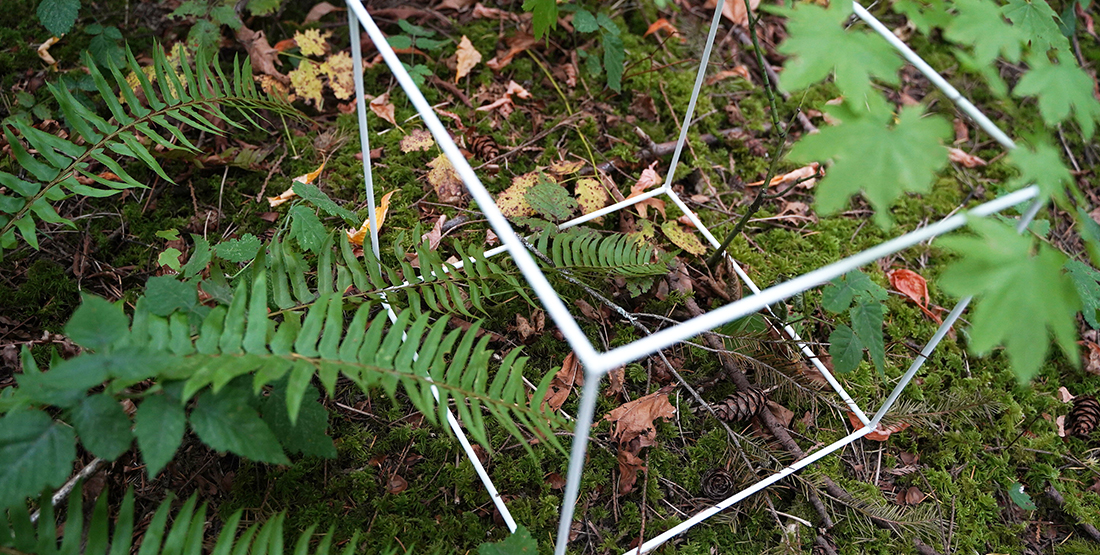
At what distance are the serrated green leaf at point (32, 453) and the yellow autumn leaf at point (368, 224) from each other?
3.48ft

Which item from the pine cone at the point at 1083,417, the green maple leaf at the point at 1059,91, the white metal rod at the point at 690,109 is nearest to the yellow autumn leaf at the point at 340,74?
the white metal rod at the point at 690,109

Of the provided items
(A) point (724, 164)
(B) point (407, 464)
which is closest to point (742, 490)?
(B) point (407, 464)

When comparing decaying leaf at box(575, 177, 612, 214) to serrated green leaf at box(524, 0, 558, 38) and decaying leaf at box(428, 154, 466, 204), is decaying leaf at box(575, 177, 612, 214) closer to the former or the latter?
decaying leaf at box(428, 154, 466, 204)

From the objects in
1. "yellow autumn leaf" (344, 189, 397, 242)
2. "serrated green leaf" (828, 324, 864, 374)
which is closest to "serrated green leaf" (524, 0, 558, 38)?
"yellow autumn leaf" (344, 189, 397, 242)

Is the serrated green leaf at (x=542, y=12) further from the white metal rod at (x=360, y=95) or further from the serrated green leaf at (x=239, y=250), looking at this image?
the serrated green leaf at (x=239, y=250)

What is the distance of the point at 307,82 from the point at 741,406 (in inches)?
75.6

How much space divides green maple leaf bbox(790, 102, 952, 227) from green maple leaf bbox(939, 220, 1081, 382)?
0.12m

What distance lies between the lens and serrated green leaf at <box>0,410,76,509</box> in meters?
1.07

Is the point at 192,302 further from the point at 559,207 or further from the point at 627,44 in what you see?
the point at 627,44

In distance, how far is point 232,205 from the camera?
88.4 inches

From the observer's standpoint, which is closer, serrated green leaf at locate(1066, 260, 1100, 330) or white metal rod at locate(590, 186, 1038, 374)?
white metal rod at locate(590, 186, 1038, 374)

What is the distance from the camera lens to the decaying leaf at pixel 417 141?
2.47 m

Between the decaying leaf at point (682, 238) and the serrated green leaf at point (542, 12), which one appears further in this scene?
the decaying leaf at point (682, 238)

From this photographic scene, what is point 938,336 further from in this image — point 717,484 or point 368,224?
point 368,224
